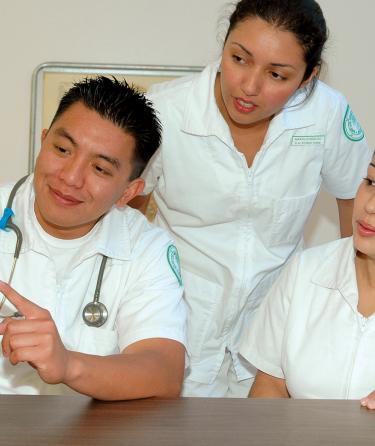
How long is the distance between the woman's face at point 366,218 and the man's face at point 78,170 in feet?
1.75

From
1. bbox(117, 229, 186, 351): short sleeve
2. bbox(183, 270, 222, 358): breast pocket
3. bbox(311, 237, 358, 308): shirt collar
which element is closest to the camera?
bbox(117, 229, 186, 351): short sleeve

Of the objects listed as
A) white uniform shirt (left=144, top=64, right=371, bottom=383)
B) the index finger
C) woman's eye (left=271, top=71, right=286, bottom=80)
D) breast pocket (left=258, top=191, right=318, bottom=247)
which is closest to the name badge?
white uniform shirt (left=144, top=64, right=371, bottom=383)

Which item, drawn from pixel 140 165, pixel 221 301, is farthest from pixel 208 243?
pixel 140 165

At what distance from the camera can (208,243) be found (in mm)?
2299

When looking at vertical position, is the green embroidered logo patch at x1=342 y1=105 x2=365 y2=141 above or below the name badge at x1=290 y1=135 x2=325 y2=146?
above

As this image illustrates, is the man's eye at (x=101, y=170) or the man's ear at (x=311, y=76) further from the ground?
the man's ear at (x=311, y=76)

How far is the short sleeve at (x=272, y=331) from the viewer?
6.18 ft

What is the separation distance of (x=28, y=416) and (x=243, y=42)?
112cm

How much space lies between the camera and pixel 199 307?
7.68 feet

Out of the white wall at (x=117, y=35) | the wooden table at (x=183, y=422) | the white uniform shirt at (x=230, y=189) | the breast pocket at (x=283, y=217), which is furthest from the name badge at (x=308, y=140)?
the wooden table at (x=183, y=422)

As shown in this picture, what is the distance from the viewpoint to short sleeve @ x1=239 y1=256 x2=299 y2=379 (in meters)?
1.88

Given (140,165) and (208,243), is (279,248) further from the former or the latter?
(140,165)

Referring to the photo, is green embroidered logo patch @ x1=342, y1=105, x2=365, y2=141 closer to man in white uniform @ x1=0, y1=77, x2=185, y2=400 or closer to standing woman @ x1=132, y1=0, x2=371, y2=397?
standing woman @ x1=132, y1=0, x2=371, y2=397

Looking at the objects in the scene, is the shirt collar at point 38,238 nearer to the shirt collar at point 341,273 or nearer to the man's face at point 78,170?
the man's face at point 78,170
